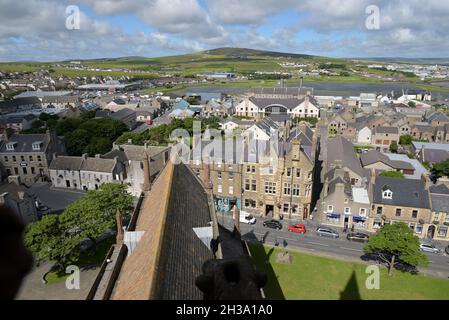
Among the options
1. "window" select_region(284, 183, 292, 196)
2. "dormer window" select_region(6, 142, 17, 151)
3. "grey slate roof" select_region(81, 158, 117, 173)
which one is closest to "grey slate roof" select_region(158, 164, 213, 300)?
"window" select_region(284, 183, 292, 196)

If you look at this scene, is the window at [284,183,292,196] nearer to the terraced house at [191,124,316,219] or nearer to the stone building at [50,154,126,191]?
the terraced house at [191,124,316,219]

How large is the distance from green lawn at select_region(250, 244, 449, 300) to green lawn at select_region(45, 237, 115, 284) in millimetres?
21901

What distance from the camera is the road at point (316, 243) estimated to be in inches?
1645

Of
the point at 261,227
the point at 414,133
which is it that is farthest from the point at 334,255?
the point at 414,133

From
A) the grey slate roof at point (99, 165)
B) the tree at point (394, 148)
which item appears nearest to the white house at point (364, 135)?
the tree at point (394, 148)

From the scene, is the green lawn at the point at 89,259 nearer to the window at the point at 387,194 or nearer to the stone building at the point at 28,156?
the stone building at the point at 28,156

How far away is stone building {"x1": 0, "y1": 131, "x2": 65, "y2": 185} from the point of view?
71.2m

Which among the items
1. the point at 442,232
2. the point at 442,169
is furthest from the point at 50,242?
the point at 442,169

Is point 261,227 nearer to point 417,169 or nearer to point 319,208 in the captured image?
point 319,208

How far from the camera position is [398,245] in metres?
37.8

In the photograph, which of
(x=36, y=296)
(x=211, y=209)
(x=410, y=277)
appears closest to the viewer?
(x=211, y=209)

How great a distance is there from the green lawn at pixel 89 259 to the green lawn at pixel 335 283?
2190 cm

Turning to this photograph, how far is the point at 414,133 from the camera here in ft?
358
